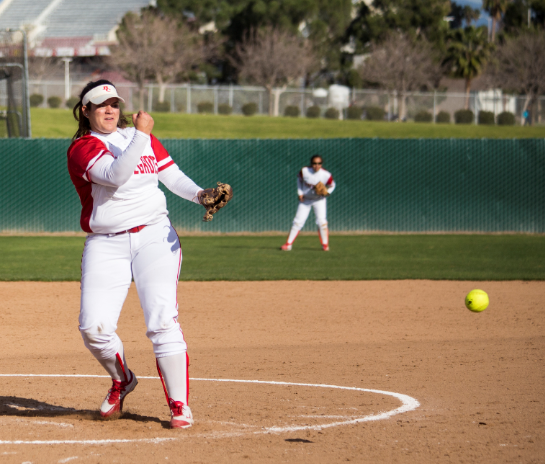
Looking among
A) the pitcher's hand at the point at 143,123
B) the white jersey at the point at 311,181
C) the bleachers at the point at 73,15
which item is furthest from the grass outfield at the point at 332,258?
the bleachers at the point at 73,15

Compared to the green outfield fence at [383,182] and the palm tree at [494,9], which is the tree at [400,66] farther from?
the green outfield fence at [383,182]

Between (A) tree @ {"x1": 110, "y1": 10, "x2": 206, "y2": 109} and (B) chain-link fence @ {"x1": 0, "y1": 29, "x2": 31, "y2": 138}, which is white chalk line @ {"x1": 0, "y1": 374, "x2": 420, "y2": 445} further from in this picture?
(A) tree @ {"x1": 110, "y1": 10, "x2": 206, "y2": 109}

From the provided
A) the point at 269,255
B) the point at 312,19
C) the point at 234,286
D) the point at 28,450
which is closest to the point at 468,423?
the point at 28,450

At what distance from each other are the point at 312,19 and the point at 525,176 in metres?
36.3

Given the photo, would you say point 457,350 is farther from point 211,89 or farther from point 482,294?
point 211,89

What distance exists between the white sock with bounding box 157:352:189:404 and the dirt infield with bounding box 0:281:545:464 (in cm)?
23

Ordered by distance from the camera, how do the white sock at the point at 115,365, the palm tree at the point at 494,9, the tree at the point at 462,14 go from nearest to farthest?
the white sock at the point at 115,365 < the palm tree at the point at 494,9 < the tree at the point at 462,14

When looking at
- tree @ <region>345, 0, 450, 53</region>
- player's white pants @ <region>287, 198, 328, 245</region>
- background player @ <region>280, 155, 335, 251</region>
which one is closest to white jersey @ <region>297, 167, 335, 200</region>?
background player @ <region>280, 155, 335, 251</region>

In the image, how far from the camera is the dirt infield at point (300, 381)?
4.20 m

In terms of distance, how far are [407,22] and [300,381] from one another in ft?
159

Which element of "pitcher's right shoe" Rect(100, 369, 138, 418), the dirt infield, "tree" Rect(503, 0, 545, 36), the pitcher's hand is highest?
"tree" Rect(503, 0, 545, 36)

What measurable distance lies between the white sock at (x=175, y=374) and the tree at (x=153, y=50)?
39.9 m

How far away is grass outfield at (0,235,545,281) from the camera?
40.4 ft

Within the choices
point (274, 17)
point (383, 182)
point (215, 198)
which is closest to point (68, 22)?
point (274, 17)
